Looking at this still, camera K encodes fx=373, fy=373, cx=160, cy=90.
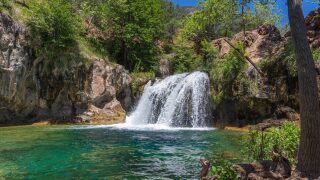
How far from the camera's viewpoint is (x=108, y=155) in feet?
52.5

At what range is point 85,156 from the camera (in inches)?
621

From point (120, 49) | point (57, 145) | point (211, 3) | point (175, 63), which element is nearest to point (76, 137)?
point (57, 145)

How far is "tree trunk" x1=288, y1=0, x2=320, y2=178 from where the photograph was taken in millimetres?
8797

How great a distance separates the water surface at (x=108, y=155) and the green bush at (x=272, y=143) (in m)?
1.99

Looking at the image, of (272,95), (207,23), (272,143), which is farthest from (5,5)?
(207,23)

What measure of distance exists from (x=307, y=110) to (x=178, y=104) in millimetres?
23543

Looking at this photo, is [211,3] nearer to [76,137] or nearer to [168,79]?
[168,79]

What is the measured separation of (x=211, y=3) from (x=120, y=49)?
617 inches

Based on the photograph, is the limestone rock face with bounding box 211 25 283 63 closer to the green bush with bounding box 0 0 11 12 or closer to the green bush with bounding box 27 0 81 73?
the green bush with bounding box 27 0 81 73

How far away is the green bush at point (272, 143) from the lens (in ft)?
35.7

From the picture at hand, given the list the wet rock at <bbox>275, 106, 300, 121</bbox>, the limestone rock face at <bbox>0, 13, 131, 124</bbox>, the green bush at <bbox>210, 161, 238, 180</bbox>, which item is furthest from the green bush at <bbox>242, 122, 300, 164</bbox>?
the limestone rock face at <bbox>0, 13, 131, 124</bbox>

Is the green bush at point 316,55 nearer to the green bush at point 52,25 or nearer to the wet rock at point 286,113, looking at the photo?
the wet rock at point 286,113

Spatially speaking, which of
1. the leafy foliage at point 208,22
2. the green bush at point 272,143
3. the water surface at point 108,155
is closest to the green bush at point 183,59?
the leafy foliage at point 208,22

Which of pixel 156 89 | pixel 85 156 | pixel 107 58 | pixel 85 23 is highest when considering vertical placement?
pixel 85 23
